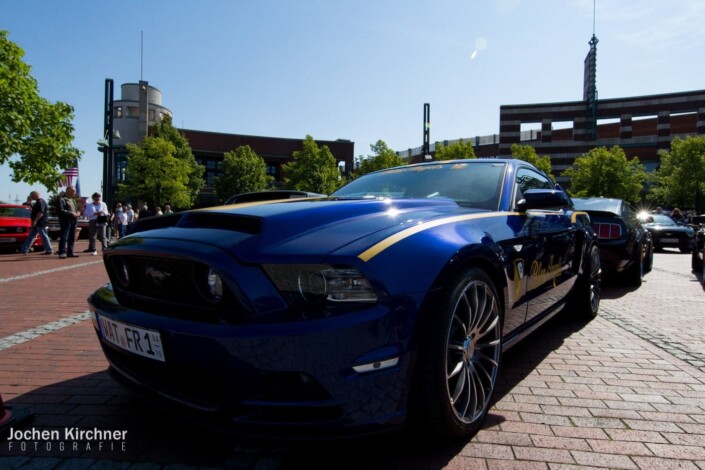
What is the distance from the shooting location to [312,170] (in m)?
44.6

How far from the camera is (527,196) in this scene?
2.76 meters

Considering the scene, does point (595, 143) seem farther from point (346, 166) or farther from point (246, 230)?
point (246, 230)

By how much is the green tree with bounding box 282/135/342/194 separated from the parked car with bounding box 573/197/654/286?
37876 mm

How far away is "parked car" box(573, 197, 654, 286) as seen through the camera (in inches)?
242

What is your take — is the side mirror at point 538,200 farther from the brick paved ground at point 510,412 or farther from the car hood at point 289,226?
the brick paved ground at point 510,412

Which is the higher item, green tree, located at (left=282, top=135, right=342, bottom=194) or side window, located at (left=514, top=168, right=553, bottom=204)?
green tree, located at (left=282, top=135, right=342, bottom=194)

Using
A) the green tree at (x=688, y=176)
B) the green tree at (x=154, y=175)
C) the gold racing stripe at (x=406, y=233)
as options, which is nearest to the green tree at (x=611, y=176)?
the green tree at (x=688, y=176)

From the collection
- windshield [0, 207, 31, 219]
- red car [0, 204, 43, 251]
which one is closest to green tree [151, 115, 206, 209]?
windshield [0, 207, 31, 219]

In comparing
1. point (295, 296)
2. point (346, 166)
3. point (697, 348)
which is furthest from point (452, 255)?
point (346, 166)

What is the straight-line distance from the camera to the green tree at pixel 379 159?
43.3 metres

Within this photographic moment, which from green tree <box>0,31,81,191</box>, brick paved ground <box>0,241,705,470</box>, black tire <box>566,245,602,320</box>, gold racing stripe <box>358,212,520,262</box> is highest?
green tree <box>0,31,81,191</box>

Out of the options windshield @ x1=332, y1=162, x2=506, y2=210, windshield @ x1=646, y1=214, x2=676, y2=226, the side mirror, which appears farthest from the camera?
windshield @ x1=646, y1=214, x2=676, y2=226

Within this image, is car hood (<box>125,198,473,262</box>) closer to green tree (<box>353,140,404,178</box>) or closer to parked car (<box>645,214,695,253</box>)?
parked car (<box>645,214,695,253</box>)

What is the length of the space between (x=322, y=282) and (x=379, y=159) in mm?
43069
